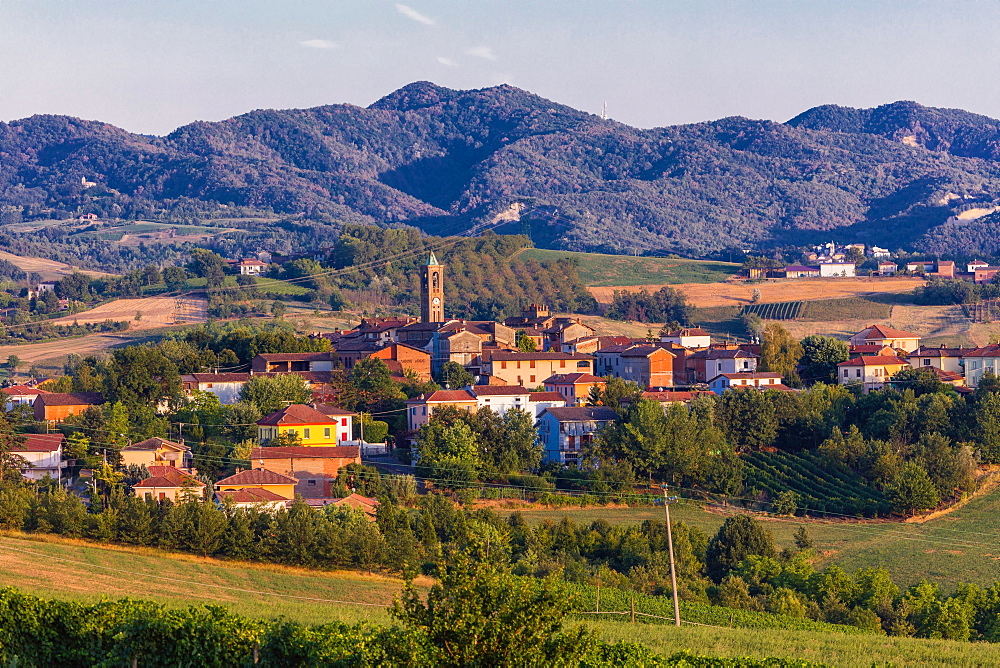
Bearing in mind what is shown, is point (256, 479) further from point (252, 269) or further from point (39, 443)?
point (252, 269)

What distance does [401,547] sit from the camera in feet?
114

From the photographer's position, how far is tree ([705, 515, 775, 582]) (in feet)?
119

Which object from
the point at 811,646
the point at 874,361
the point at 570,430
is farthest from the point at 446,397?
the point at 811,646

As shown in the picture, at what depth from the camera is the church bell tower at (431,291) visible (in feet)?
275

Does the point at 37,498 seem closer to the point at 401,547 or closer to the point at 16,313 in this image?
the point at 401,547

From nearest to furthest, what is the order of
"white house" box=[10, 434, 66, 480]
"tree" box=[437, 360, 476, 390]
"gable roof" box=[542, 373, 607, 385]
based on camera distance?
"white house" box=[10, 434, 66, 480], "gable roof" box=[542, 373, 607, 385], "tree" box=[437, 360, 476, 390]

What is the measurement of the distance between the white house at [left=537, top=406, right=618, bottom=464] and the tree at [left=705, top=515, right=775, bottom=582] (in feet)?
42.2

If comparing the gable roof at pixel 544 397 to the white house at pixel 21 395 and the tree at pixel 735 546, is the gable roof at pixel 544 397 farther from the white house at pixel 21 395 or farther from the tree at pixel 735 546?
the white house at pixel 21 395

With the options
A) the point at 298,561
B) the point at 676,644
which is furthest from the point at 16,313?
the point at 676,644

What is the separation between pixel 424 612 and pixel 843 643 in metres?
11.9

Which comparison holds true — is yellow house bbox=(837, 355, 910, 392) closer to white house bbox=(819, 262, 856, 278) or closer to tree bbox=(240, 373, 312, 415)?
tree bbox=(240, 373, 312, 415)

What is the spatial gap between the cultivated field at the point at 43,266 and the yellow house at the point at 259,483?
426ft

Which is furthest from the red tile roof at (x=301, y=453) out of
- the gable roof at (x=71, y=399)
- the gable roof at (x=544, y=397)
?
the gable roof at (x=544, y=397)

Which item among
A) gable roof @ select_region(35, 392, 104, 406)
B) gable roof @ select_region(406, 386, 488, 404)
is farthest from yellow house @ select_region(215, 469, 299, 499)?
gable roof @ select_region(35, 392, 104, 406)
